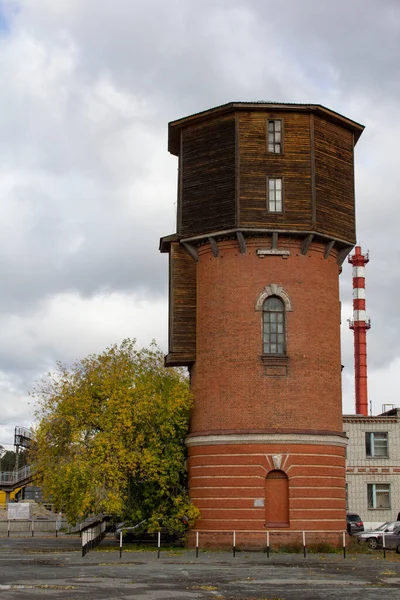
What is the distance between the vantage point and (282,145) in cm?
3819

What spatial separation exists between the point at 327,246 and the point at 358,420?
21476 mm

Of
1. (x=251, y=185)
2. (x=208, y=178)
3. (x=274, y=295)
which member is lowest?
(x=274, y=295)

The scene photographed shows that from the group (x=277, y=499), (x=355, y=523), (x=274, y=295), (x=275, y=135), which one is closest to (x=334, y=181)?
(x=275, y=135)

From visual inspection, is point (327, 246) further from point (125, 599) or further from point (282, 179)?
point (125, 599)

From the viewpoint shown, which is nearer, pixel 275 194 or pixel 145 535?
pixel 275 194

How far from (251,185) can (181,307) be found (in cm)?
658

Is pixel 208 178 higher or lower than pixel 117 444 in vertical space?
higher

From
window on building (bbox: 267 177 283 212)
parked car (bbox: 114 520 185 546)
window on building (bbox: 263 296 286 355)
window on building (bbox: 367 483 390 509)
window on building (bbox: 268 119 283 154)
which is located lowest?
parked car (bbox: 114 520 185 546)

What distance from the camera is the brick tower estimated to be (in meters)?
35.4

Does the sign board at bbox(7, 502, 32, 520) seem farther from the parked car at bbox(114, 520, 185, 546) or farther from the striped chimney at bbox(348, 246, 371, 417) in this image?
the striped chimney at bbox(348, 246, 371, 417)

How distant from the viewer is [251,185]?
37531 mm

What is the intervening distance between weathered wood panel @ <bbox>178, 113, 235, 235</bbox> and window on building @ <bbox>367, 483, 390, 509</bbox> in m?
26.0

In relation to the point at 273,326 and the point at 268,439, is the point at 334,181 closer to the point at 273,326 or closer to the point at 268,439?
the point at 273,326

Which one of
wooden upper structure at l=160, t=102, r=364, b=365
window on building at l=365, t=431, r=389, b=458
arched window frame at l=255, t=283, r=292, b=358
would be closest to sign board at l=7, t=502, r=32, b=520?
window on building at l=365, t=431, r=389, b=458
